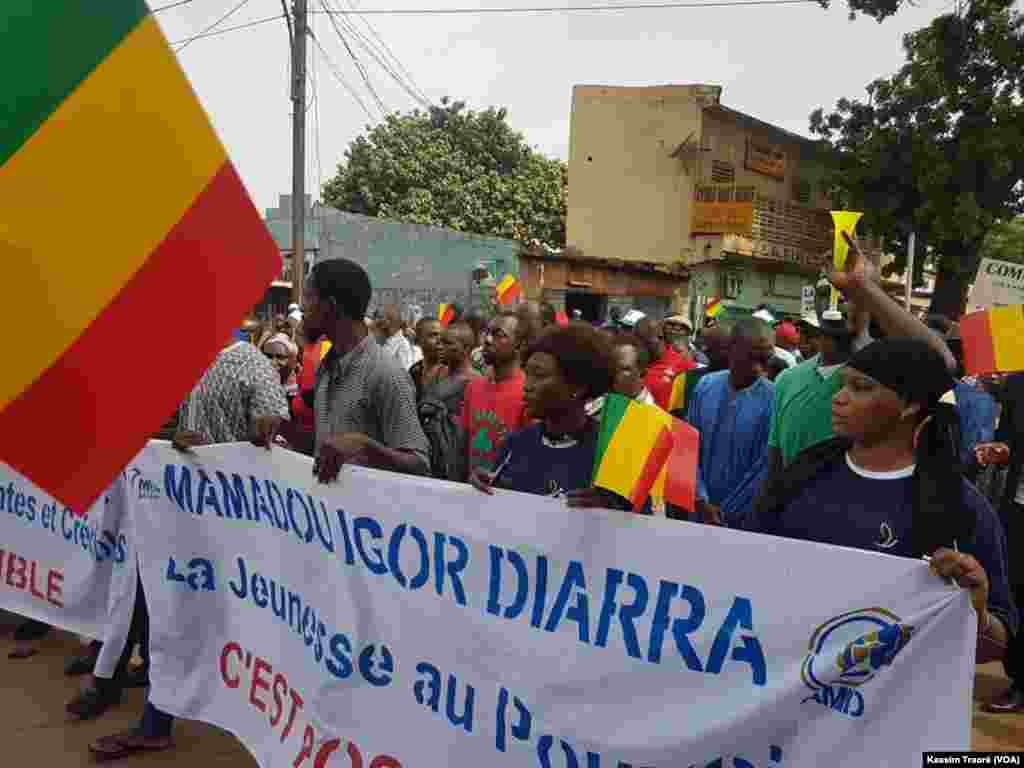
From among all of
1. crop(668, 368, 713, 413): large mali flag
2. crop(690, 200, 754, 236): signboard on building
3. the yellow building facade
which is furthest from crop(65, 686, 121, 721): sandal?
crop(690, 200, 754, 236): signboard on building

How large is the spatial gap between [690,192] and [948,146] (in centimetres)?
787

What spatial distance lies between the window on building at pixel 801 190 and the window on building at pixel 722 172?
13.6 feet

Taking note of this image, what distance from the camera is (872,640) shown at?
200 centimetres

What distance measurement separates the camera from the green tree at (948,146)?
19.6 metres

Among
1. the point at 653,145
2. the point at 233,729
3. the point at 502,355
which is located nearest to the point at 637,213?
the point at 653,145

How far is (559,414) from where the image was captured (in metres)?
2.82

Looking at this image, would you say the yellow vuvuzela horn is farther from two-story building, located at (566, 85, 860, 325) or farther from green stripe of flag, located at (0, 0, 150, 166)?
two-story building, located at (566, 85, 860, 325)

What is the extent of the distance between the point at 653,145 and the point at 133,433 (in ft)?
86.8

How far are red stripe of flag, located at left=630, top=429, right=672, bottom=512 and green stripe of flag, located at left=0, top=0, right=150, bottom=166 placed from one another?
1.58 metres

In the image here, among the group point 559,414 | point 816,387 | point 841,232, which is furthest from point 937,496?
point 816,387

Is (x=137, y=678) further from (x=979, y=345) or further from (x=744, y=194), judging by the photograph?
(x=744, y=194)

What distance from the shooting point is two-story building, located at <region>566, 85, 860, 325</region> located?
86.2 ft

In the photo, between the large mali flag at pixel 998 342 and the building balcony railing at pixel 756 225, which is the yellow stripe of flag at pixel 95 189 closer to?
the large mali flag at pixel 998 342

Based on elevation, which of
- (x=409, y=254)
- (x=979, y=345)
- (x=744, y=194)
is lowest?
(x=979, y=345)
